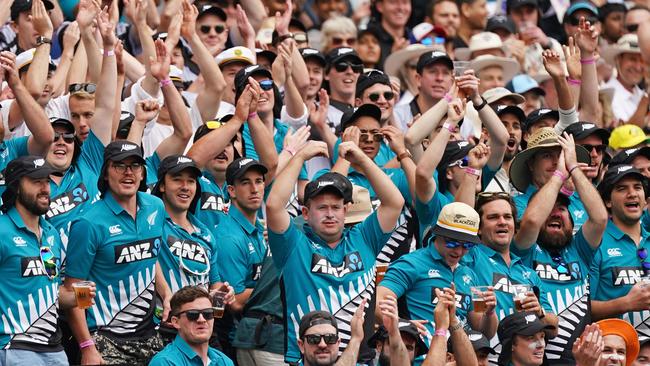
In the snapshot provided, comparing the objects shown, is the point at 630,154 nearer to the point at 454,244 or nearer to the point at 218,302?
the point at 454,244

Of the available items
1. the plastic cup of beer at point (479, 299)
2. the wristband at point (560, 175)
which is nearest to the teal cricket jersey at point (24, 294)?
the plastic cup of beer at point (479, 299)

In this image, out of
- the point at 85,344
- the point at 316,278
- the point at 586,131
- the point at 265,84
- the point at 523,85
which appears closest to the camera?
the point at 85,344

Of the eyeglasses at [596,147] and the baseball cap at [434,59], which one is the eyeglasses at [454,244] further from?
the baseball cap at [434,59]

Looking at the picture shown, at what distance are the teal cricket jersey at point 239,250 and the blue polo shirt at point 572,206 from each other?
225 cm

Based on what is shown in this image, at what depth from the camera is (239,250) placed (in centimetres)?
1246

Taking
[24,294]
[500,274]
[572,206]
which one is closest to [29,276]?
[24,294]

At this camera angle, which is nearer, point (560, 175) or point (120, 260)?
point (120, 260)

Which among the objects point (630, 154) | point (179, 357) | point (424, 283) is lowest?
point (179, 357)

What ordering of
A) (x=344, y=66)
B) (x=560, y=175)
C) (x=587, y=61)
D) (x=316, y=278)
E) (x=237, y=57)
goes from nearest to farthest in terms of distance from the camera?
(x=316, y=278) < (x=560, y=175) < (x=237, y=57) < (x=344, y=66) < (x=587, y=61)

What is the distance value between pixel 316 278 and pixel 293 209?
1.99 m

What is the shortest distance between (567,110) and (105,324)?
17.6 ft

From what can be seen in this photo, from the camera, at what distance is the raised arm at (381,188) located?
12.1m

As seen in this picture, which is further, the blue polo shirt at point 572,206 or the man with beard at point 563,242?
the blue polo shirt at point 572,206

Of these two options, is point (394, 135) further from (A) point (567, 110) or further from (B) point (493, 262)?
(A) point (567, 110)
